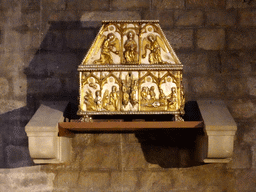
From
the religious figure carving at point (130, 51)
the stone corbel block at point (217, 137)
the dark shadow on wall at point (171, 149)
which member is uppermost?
the religious figure carving at point (130, 51)

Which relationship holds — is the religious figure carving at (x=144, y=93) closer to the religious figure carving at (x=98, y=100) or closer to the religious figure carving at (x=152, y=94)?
the religious figure carving at (x=152, y=94)

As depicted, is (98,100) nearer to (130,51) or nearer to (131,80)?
(131,80)

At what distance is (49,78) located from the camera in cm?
365

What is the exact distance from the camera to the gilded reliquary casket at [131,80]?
2973mm

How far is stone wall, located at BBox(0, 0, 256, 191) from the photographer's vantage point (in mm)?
3484

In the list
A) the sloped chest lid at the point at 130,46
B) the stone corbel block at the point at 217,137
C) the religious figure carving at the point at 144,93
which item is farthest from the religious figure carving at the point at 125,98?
the stone corbel block at the point at 217,137

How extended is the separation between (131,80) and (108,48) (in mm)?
397

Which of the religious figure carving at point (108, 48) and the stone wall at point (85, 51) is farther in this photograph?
the stone wall at point (85, 51)

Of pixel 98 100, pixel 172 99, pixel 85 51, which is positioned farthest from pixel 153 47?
pixel 85 51

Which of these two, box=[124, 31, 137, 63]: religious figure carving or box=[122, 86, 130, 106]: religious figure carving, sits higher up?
box=[124, 31, 137, 63]: religious figure carving

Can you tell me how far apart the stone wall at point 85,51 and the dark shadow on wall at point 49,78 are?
0.01 meters

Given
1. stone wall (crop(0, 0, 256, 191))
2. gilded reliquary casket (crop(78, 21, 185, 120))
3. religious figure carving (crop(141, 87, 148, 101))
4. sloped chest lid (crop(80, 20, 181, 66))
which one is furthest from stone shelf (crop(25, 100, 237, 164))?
sloped chest lid (crop(80, 20, 181, 66))

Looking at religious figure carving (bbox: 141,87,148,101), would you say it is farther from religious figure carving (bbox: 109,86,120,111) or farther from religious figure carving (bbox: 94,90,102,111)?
religious figure carving (bbox: 94,90,102,111)

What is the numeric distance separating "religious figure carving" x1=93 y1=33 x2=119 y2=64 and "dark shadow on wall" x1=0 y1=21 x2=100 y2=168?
2.17ft
